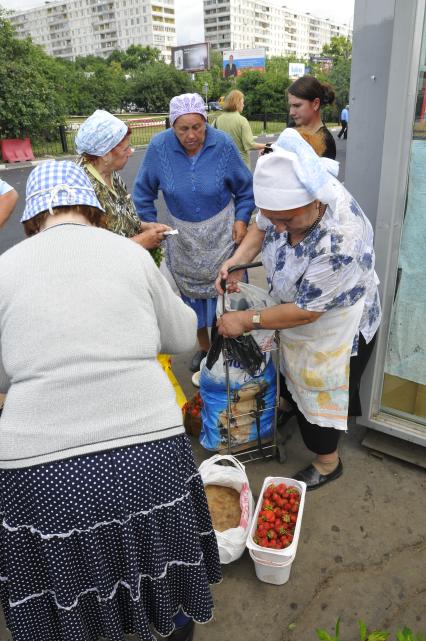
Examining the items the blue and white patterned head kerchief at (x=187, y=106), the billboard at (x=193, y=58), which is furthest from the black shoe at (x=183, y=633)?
the billboard at (x=193, y=58)

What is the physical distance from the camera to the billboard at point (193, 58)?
5038cm

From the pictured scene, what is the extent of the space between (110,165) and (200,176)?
650 millimetres

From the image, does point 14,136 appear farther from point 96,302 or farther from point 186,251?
point 96,302

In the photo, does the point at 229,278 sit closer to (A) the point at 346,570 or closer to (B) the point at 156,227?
(B) the point at 156,227

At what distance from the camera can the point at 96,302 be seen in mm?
1310

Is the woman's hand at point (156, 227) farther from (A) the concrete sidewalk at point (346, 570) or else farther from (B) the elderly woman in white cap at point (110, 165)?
(A) the concrete sidewalk at point (346, 570)

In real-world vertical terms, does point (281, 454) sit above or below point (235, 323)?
below

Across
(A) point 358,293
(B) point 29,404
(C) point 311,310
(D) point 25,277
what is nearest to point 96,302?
(D) point 25,277

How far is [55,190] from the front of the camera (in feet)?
4.71

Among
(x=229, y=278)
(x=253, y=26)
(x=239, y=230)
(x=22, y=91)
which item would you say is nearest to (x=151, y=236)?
(x=229, y=278)

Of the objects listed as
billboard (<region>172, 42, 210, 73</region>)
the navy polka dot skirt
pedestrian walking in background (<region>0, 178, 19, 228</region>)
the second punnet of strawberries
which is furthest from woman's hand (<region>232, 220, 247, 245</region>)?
billboard (<region>172, 42, 210, 73</region>)

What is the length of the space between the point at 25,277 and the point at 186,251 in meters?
1.98

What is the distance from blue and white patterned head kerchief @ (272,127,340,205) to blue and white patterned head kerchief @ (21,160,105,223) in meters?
0.74

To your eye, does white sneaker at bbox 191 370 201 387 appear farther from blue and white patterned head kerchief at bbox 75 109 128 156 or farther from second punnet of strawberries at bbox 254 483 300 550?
blue and white patterned head kerchief at bbox 75 109 128 156
